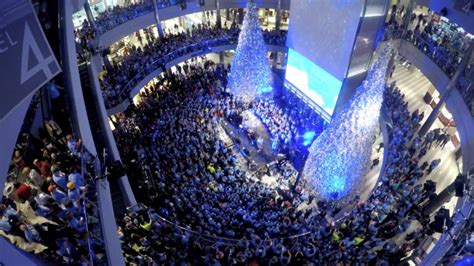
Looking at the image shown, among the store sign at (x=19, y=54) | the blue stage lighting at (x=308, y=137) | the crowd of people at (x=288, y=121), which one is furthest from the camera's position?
the crowd of people at (x=288, y=121)

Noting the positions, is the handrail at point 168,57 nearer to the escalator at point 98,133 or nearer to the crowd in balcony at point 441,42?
the escalator at point 98,133

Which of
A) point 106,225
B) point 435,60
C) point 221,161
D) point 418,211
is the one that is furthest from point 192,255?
point 435,60

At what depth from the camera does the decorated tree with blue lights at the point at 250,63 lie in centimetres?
1709

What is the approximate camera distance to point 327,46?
54.1 ft

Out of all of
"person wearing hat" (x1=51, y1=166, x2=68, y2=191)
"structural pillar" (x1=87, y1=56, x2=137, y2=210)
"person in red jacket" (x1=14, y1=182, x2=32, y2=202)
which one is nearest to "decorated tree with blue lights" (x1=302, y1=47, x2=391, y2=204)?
"structural pillar" (x1=87, y1=56, x2=137, y2=210)

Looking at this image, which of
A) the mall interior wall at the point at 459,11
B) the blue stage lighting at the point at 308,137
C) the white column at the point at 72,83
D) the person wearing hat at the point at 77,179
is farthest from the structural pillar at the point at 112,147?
the mall interior wall at the point at 459,11

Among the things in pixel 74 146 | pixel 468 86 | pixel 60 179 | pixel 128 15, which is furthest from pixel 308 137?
pixel 60 179

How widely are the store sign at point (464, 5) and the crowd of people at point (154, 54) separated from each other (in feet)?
34.2

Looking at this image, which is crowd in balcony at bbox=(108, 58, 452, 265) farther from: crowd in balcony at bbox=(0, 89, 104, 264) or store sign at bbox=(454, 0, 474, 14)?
store sign at bbox=(454, 0, 474, 14)

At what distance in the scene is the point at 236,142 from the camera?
19203 mm

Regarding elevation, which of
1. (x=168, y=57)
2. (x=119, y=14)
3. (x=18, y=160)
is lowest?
(x=18, y=160)

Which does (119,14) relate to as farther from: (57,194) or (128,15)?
(57,194)

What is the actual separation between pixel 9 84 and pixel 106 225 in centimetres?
355

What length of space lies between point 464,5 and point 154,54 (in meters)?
16.1
